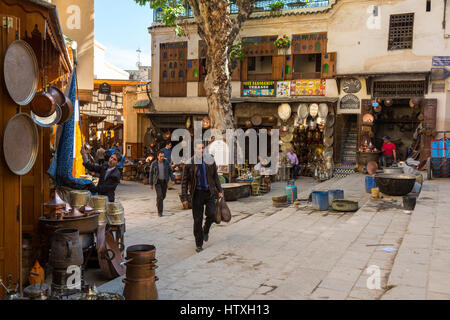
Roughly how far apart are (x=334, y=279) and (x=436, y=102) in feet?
44.3

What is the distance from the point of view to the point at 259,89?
19.5 metres

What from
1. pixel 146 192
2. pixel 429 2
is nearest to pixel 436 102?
pixel 429 2

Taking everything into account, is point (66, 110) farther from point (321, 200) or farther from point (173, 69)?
point (173, 69)

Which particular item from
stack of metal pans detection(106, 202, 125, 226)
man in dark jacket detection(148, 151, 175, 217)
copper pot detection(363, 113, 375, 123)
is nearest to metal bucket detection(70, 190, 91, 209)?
stack of metal pans detection(106, 202, 125, 226)

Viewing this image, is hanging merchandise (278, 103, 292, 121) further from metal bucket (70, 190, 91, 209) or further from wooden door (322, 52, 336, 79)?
metal bucket (70, 190, 91, 209)

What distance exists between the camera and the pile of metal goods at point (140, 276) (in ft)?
14.9

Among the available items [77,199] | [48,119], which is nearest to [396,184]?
[77,199]

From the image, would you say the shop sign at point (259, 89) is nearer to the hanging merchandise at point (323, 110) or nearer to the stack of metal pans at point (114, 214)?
the hanging merchandise at point (323, 110)

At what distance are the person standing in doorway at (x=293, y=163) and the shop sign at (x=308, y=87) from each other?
2702 millimetres

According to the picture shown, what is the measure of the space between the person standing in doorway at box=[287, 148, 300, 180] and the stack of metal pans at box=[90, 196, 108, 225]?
41.3ft

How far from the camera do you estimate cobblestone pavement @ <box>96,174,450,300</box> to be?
4.77 m

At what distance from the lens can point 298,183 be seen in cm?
1722

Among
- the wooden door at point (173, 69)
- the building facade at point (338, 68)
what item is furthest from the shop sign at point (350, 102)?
the wooden door at point (173, 69)

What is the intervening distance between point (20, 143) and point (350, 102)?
1550cm
